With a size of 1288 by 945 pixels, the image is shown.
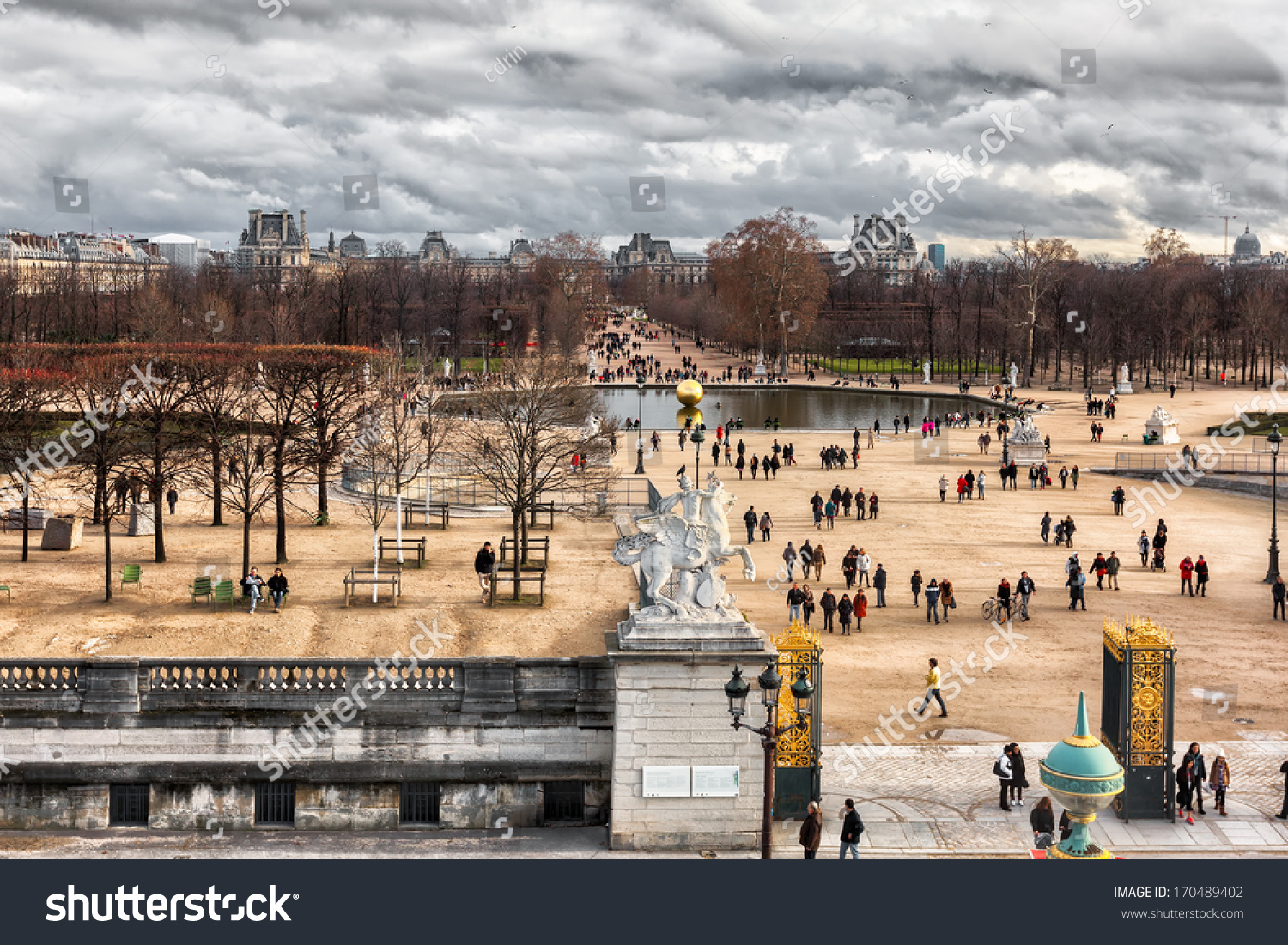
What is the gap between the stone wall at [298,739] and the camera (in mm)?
A: 19109

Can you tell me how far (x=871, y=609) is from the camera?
33938 millimetres

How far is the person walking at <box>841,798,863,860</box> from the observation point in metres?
17.6

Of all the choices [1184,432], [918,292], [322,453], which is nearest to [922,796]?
[322,453]

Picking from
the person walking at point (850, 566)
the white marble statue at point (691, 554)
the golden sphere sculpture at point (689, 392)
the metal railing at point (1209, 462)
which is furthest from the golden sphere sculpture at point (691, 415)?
the metal railing at point (1209, 462)

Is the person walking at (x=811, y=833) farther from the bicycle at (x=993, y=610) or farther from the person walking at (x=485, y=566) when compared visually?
the bicycle at (x=993, y=610)

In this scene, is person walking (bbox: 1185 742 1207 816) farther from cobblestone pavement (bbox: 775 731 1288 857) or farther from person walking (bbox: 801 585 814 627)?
person walking (bbox: 801 585 814 627)

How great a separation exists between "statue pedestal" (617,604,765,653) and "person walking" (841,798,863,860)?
8.46ft

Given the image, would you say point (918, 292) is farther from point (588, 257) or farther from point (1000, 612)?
point (1000, 612)

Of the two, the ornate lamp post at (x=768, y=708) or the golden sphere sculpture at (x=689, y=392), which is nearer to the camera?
the ornate lamp post at (x=768, y=708)

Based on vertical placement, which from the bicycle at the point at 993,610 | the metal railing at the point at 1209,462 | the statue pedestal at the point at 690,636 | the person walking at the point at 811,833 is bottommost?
the person walking at the point at 811,833

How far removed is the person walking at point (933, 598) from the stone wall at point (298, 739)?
47.7 feet

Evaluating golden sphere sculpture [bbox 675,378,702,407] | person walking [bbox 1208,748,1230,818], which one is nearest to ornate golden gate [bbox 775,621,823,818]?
golden sphere sculpture [bbox 675,378,702,407]

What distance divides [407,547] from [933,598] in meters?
14.4

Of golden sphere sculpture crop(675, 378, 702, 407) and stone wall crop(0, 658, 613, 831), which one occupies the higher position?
golden sphere sculpture crop(675, 378, 702, 407)
